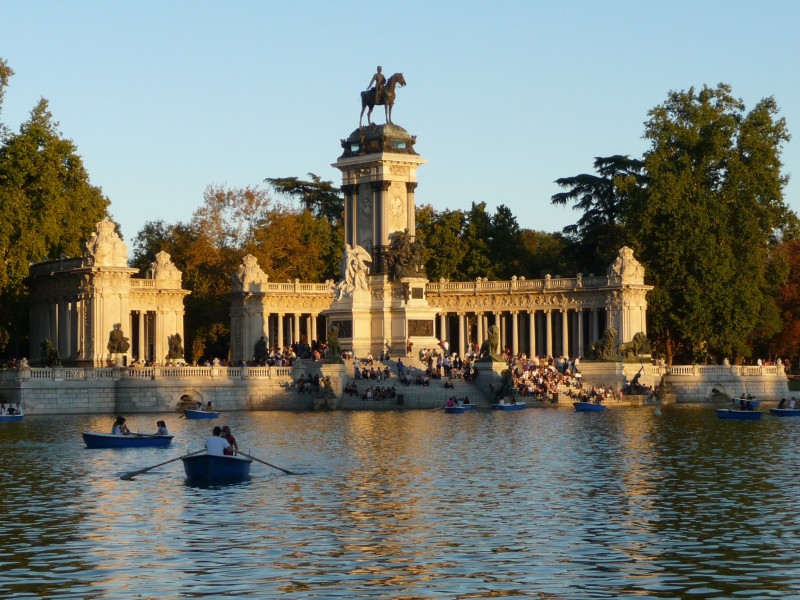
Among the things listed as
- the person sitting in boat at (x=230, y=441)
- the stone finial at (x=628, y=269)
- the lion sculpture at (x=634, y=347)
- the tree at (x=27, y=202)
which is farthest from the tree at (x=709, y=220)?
the person sitting in boat at (x=230, y=441)

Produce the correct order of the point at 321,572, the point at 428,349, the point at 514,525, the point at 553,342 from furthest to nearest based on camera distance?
the point at 553,342
the point at 428,349
the point at 514,525
the point at 321,572

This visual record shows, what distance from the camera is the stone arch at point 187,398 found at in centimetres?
7544

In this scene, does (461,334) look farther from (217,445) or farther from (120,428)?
(217,445)

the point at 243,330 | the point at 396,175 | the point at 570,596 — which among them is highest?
the point at 396,175

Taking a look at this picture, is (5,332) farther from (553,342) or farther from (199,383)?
(553,342)

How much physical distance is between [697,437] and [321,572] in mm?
31491

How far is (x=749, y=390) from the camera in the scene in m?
86.8

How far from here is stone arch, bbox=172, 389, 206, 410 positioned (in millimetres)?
75438

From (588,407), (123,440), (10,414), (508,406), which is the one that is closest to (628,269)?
(588,407)

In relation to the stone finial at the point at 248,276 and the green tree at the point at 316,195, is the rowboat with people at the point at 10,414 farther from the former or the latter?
the green tree at the point at 316,195

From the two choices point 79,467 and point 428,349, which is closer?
point 79,467

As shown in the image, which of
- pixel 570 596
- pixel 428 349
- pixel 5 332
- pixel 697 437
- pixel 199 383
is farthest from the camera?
pixel 5 332

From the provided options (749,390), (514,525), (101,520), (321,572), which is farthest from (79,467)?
(749,390)

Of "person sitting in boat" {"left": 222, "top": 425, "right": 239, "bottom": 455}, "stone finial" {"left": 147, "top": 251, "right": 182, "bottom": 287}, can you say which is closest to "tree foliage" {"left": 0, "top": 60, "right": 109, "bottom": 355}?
"stone finial" {"left": 147, "top": 251, "right": 182, "bottom": 287}
